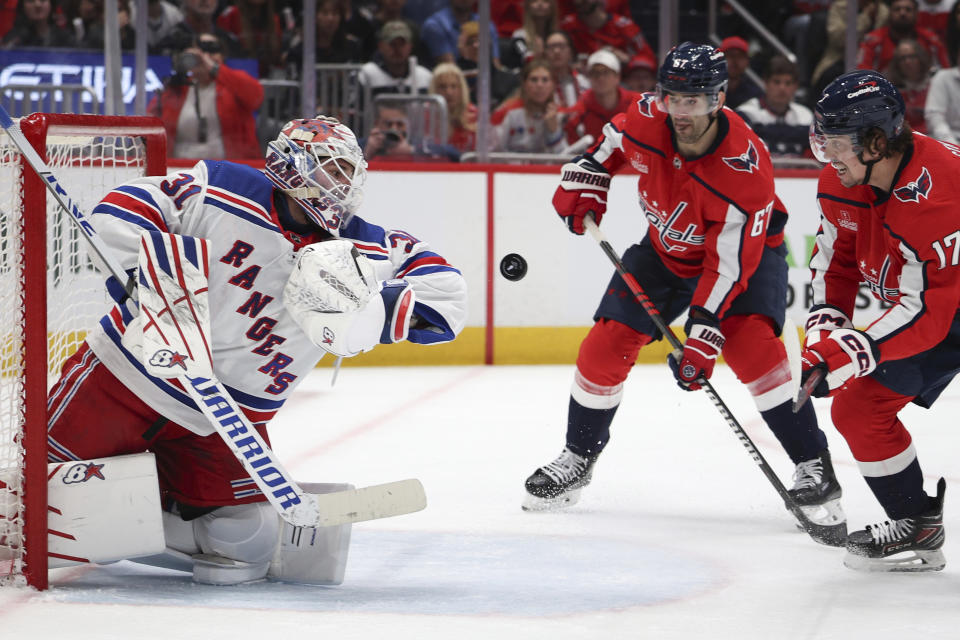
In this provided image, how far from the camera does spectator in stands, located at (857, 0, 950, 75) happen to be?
5.63 meters

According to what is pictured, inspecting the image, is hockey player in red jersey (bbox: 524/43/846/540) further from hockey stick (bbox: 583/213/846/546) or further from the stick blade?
the stick blade

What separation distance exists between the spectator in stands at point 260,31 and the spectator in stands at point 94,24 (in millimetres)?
394

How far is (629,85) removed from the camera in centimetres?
570

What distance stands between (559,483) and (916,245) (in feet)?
3.77

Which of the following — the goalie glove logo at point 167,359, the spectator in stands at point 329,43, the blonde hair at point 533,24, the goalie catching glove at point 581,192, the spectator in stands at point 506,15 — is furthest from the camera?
the blonde hair at point 533,24

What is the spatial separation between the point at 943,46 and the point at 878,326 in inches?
159

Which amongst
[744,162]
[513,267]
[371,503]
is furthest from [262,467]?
[744,162]

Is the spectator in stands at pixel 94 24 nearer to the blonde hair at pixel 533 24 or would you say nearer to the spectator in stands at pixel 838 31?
the blonde hair at pixel 533 24

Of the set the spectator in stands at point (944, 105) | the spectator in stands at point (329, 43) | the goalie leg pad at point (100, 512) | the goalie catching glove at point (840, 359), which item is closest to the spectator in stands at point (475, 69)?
the spectator in stands at point (329, 43)

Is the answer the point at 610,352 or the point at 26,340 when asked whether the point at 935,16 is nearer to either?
the point at 610,352

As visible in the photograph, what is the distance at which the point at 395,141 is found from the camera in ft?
17.4

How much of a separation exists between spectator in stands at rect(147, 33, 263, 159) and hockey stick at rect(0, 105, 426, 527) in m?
3.13

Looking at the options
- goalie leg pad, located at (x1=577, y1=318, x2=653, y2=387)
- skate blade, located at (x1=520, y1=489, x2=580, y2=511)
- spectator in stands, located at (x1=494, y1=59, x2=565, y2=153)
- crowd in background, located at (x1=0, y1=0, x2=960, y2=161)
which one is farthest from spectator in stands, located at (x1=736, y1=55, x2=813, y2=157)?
skate blade, located at (x1=520, y1=489, x2=580, y2=511)

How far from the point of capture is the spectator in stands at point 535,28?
5652 millimetres
